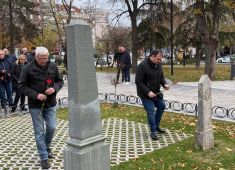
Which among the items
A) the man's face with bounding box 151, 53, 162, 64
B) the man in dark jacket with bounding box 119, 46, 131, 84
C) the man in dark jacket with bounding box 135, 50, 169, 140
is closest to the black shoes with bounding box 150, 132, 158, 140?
the man in dark jacket with bounding box 135, 50, 169, 140

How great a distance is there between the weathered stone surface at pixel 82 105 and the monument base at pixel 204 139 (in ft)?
9.54

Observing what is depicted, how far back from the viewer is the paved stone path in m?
7.36

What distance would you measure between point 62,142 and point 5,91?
17.3 ft

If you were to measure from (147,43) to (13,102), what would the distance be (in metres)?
20.6

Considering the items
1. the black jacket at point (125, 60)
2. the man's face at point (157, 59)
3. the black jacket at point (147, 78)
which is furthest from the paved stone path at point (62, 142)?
the black jacket at point (125, 60)

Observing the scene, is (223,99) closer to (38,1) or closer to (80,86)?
(80,86)

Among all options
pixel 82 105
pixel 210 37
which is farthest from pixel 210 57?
pixel 82 105

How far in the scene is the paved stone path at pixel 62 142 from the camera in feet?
24.1

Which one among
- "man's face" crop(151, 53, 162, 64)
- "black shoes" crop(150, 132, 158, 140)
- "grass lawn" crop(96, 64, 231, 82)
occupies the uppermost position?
"man's face" crop(151, 53, 162, 64)

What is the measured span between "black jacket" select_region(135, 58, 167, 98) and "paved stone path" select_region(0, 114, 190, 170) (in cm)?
104

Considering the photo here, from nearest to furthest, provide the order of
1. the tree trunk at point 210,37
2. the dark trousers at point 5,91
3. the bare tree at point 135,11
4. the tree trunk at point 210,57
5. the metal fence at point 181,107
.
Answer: the metal fence at point 181,107 < the dark trousers at point 5,91 < the tree trunk at point 210,37 < the tree trunk at point 210,57 < the bare tree at point 135,11

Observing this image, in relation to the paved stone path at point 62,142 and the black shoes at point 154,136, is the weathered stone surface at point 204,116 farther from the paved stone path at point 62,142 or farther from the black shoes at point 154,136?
the black shoes at point 154,136

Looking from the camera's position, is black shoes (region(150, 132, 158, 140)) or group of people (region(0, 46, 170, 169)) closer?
group of people (region(0, 46, 170, 169))

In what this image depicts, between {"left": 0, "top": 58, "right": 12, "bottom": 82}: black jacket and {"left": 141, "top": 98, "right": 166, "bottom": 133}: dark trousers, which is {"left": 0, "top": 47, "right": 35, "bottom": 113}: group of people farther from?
{"left": 141, "top": 98, "right": 166, "bottom": 133}: dark trousers
